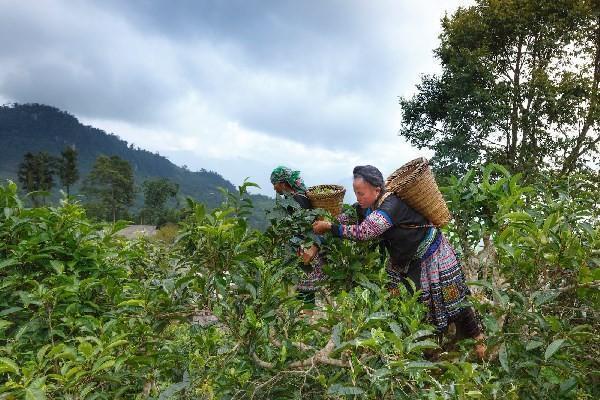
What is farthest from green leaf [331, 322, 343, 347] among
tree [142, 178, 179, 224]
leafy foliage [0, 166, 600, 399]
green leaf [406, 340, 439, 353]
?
tree [142, 178, 179, 224]

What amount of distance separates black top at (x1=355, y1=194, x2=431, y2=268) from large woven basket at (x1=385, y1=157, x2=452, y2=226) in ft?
0.18

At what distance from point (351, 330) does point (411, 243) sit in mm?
1522

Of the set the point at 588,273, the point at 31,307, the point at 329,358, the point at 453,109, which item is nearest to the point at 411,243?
the point at 588,273

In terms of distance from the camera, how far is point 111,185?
7344cm

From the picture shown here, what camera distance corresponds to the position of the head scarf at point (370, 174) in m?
3.51

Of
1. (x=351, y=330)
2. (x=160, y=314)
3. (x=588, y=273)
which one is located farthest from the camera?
(x=160, y=314)

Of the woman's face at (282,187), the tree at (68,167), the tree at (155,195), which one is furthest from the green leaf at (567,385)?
the tree at (155,195)

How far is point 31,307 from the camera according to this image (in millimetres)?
3188

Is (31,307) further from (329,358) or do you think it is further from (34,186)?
(34,186)

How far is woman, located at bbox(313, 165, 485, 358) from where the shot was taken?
3502mm

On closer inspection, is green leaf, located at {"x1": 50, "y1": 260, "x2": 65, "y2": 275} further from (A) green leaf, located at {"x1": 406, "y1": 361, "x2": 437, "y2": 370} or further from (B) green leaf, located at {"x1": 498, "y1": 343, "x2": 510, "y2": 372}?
(B) green leaf, located at {"x1": 498, "y1": 343, "x2": 510, "y2": 372}

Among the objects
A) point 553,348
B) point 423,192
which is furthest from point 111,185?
point 553,348

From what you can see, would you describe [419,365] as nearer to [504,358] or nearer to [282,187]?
[504,358]

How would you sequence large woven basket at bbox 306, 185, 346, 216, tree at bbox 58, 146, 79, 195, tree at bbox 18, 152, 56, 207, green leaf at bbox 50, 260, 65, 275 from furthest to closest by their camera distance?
1. tree at bbox 58, 146, 79, 195
2. tree at bbox 18, 152, 56, 207
3. large woven basket at bbox 306, 185, 346, 216
4. green leaf at bbox 50, 260, 65, 275
